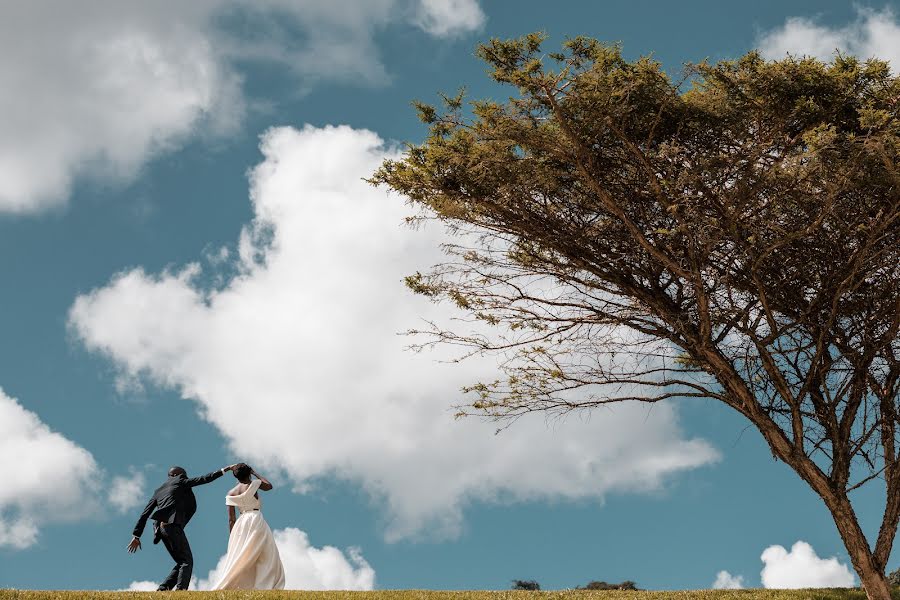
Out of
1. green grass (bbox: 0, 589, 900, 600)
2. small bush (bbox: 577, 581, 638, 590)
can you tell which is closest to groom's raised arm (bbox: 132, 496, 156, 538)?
green grass (bbox: 0, 589, 900, 600)

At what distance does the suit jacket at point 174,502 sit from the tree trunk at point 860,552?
10.9 metres

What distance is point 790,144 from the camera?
40.8 feet

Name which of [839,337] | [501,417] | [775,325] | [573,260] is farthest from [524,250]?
[839,337]

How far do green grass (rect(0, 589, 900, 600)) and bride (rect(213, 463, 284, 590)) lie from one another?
151cm

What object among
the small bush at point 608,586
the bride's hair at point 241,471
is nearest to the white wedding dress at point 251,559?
the bride's hair at point 241,471

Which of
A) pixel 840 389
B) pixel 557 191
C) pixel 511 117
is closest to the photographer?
pixel 511 117

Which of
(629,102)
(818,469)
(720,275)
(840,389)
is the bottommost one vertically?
(818,469)

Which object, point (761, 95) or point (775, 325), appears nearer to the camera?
point (761, 95)

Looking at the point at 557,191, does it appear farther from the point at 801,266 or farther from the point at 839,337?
the point at 839,337

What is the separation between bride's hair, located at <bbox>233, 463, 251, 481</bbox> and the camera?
14.5 metres

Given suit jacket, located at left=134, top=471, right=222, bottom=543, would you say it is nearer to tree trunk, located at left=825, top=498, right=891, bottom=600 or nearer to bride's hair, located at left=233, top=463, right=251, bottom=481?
bride's hair, located at left=233, top=463, right=251, bottom=481

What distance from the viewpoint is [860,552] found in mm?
13383

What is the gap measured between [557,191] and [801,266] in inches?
180

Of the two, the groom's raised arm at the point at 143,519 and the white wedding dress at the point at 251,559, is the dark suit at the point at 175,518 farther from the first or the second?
the white wedding dress at the point at 251,559
